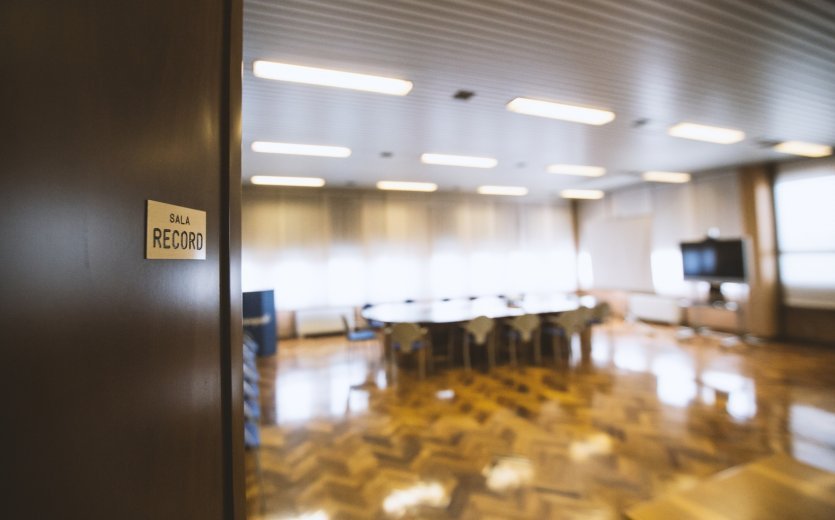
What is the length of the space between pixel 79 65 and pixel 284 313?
8.09 m

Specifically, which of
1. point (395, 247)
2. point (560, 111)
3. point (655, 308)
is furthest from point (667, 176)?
A: point (395, 247)

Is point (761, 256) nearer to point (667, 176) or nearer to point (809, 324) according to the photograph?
point (809, 324)

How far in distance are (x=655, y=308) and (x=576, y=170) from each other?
4.26m

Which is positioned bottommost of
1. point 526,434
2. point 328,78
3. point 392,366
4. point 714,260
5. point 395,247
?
point 526,434

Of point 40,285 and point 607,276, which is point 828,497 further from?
point 607,276

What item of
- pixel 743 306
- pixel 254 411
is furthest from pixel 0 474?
pixel 743 306

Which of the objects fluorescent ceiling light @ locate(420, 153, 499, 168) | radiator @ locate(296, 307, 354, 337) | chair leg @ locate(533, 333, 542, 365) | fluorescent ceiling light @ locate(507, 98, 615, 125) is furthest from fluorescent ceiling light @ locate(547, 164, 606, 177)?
radiator @ locate(296, 307, 354, 337)

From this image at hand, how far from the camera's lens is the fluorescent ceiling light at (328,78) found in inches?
120

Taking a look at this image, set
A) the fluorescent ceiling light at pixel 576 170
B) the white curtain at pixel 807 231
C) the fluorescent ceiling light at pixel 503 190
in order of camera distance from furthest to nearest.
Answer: the fluorescent ceiling light at pixel 503 190 → the fluorescent ceiling light at pixel 576 170 → the white curtain at pixel 807 231

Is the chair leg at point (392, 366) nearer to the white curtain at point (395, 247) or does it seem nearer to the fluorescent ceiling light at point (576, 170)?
the white curtain at point (395, 247)

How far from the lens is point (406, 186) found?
844cm

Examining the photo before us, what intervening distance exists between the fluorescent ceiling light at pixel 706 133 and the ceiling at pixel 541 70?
0.52 feet

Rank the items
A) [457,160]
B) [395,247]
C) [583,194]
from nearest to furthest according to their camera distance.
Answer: [457,160] → [395,247] → [583,194]

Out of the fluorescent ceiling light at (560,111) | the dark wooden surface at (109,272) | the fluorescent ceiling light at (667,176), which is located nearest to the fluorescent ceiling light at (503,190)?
the fluorescent ceiling light at (667,176)
